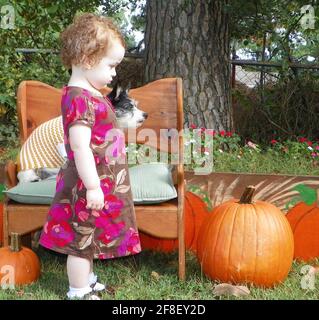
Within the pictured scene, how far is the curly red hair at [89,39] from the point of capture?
2.37 m

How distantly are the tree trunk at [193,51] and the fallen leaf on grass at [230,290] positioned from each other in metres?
2.61

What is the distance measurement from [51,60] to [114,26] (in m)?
4.22

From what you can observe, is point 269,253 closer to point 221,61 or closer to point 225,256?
point 225,256

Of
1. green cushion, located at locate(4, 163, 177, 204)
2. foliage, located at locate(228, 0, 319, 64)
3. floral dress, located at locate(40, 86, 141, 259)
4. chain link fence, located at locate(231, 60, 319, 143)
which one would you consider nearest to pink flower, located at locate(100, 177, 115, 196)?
floral dress, located at locate(40, 86, 141, 259)

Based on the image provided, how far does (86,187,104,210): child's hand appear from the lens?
2.34 m

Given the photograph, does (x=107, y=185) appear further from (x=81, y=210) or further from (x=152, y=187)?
(x=152, y=187)

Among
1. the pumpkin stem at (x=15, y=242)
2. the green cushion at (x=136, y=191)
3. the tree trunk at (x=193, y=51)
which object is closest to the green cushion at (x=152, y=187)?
the green cushion at (x=136, y=191)

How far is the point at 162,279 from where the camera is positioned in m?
2.98

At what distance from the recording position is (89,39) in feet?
7.77

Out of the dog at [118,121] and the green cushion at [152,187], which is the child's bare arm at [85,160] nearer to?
the green cushion at [152,187]

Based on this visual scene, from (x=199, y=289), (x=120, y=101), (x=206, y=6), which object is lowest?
(x=199, y=289)

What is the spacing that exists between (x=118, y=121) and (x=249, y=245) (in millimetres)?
895
